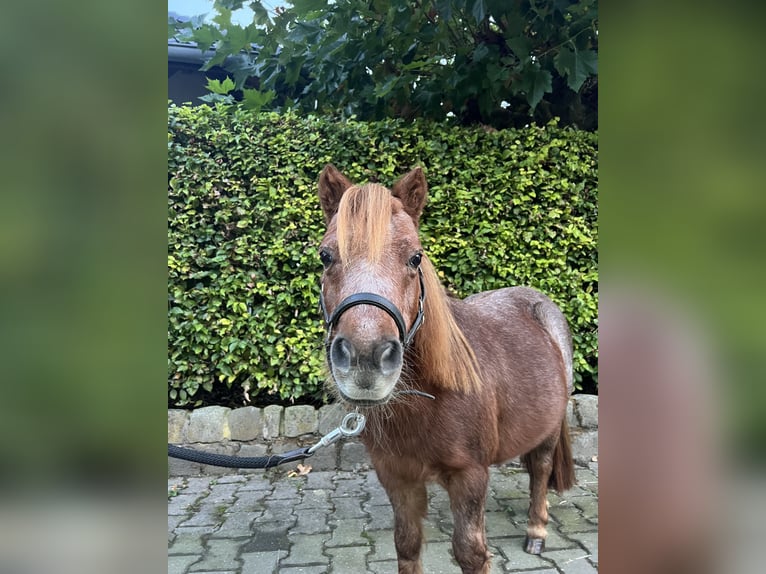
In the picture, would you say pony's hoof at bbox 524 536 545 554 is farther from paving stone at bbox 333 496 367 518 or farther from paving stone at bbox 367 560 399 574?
paving stone at bbox 333 496 367 518

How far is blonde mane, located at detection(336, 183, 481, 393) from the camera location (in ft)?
5.42

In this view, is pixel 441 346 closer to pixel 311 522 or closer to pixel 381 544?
pixel 381 544

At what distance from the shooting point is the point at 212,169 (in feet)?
14.1

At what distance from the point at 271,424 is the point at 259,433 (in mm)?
136

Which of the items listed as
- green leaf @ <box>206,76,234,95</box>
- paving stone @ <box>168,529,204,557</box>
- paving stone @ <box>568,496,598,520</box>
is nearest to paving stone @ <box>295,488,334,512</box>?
paving stone @ <box>168,529,204,557</box>

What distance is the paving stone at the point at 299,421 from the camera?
14.4ft

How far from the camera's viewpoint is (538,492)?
121 inches

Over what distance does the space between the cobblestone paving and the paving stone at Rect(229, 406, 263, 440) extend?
1.15 feet
